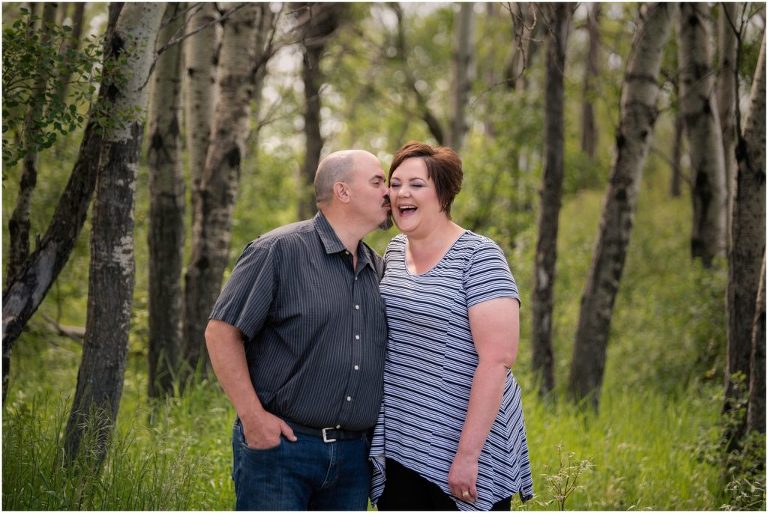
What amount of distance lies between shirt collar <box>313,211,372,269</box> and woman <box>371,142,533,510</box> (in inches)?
6.2

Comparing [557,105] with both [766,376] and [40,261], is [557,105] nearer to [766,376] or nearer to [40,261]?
[766,376]

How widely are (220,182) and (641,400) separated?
493 cm

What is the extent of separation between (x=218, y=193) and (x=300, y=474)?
413 centimetres

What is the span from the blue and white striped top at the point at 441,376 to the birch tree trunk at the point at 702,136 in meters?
7.63

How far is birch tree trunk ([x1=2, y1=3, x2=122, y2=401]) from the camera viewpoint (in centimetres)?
421

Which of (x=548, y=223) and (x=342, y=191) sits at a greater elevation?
(x=342, y=191)

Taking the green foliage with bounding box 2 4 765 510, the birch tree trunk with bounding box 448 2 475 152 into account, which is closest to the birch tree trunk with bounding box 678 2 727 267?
the green foliage with bounding box 2 4 765 510

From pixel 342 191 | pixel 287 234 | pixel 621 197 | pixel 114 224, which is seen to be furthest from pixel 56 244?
pixel 621 197

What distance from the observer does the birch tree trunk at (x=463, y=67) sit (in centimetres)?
1644

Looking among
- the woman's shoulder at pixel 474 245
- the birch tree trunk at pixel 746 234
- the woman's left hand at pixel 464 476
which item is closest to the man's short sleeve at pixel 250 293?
the woman's shoulder at pixel 474 245

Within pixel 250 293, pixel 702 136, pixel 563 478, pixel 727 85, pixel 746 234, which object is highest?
pixel 727 85

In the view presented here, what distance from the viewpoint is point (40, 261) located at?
4328 millimetres

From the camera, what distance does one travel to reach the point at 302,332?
3273 mm

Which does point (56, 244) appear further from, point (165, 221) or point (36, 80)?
point (165, 221)
